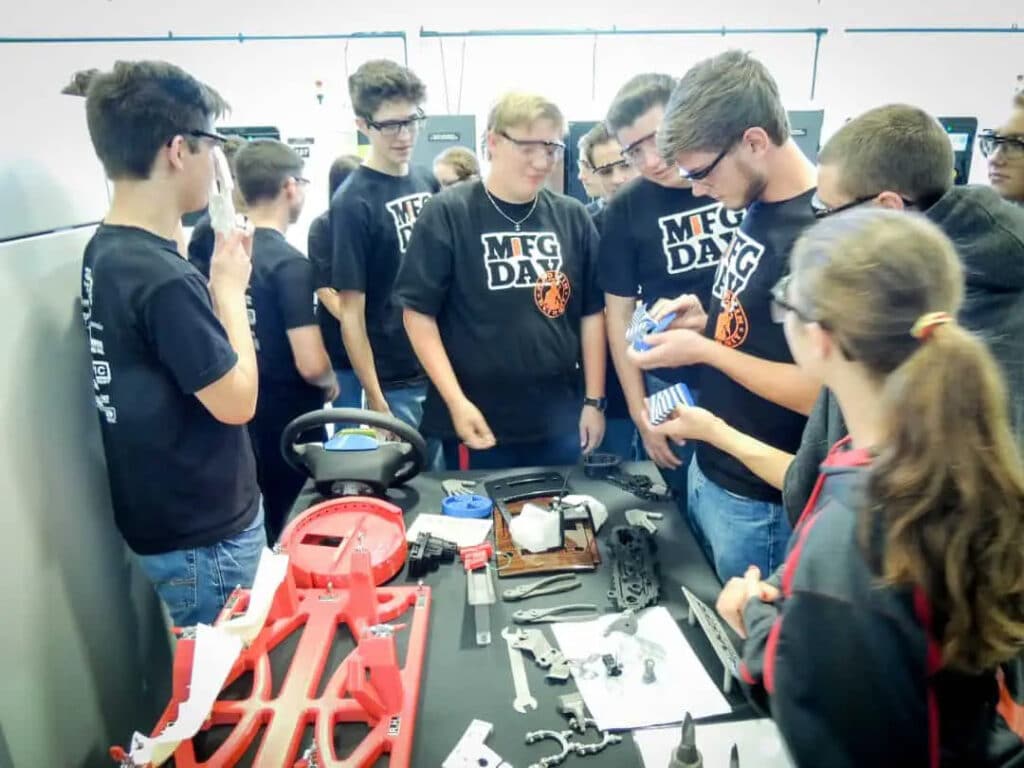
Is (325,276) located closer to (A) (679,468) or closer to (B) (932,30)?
(A) (679,468)

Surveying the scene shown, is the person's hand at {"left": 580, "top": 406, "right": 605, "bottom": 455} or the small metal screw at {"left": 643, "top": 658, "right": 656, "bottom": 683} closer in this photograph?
the small metal screw at {"left": 643, "top": 658, "right": 656, "bottom": 683}

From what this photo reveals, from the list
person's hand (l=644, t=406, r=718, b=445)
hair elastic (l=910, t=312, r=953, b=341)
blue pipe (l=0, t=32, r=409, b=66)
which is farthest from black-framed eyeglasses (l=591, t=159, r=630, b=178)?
blue pipe (l=0, t=32, r=409, b=66)

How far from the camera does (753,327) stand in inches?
49.7

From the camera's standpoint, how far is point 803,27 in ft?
13.7

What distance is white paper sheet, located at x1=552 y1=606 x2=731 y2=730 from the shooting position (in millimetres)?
864

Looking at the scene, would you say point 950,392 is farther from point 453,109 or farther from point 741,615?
point 453,109

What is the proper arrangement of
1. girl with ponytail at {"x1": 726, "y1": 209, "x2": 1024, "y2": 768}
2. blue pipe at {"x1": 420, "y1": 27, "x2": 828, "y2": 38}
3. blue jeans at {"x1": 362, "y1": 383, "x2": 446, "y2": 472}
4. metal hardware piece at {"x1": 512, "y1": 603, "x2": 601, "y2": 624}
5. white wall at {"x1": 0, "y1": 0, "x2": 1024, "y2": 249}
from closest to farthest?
girl with ponytail at {"x1": 726, "y1": 209, "x2": 1024, "y2": 768}
metal hardware piece at {"x1": 512, "y1": 603, "x2": 601, "y2": 624}
blue jeans at {"x1": 362, "y1": 383, "x2": 446, "y2": 472}
white wall at {"x1": 0, "y1": 0, "x2": 1024, "y2": 249}
blue pipe at {"x1": 420, "y1": 27, "x2": 828, "y2": 38}

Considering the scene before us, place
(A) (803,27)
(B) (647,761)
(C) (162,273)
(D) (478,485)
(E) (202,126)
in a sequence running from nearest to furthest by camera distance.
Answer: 1. (B) (647,761)
2. (C) (162,273)
3. (E) (202,126)
4. (D) (478,485)
5. (A) (803,27)

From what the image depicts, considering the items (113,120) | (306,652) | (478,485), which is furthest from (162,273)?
(478,485)

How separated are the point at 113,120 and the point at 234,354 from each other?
0.48m

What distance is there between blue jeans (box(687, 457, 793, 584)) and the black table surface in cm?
11

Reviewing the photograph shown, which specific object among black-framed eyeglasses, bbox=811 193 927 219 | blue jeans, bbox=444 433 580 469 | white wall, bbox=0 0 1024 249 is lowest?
blue jeans, bbox=444 433 580 469

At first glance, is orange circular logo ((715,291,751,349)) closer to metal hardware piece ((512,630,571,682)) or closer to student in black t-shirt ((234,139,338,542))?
metal hardware piece ((512,630,571,682))

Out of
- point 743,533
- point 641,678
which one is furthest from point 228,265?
point 743,533
